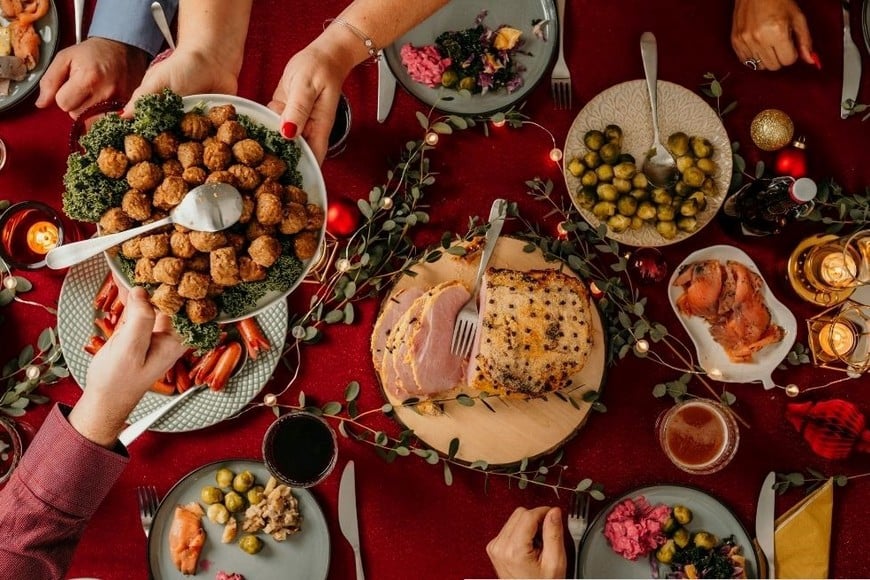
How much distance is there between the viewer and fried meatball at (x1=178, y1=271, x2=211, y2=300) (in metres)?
1.41

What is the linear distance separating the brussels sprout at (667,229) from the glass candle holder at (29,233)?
1.78 metres

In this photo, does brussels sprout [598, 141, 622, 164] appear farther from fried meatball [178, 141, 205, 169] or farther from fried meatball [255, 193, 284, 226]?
fried meatball [178, 141, 205, 169]

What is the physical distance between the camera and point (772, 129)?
2121 millimetres

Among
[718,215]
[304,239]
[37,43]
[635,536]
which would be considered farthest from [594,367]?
[37,43]

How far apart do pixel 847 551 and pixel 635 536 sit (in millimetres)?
733

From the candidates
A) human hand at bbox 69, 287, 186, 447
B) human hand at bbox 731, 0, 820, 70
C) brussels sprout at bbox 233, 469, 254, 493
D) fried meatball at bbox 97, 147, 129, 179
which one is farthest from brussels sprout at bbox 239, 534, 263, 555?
human hand at bbox 731, 0, 820, 70

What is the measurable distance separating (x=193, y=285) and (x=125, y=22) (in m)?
1.09

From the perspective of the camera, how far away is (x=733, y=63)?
7.17 feet

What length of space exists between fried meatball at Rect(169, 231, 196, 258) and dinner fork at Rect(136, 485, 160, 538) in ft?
3.01

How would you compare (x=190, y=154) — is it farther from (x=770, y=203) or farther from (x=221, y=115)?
(x=770, y=203)

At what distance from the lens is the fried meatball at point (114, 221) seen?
1.40 metres

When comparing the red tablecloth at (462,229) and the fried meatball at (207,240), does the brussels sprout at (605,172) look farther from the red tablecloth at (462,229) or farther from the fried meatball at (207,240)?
the fried meatball at (207,240)

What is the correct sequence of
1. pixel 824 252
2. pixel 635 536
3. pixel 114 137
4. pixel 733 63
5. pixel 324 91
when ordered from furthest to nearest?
pixel 733 63 → pixel 824 252 → pixel 635 536 → pixel 324 91 → pixel 114 137

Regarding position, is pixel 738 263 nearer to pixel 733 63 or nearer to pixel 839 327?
pixel 839 327
